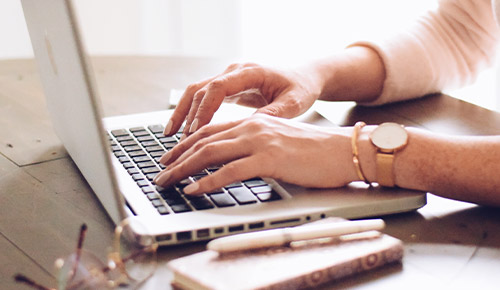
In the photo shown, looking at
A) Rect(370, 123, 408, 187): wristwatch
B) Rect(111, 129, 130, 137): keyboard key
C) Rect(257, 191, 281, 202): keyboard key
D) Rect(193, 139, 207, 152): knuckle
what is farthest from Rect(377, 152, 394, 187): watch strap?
Rect(111, 129, 130, 137): keyboard key

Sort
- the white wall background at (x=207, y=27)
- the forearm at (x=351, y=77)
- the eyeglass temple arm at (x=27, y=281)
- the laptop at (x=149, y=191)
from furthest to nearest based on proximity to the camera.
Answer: the white wall background at (x=207, y=27) < the forearm at (x=351, y=77) < the laptop at (x=149, y=191) < the eyeglass temple arm at (x=27, y=281)

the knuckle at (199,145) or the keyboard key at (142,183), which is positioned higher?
the knuckle at (199,145)

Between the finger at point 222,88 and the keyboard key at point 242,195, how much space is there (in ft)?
0.70

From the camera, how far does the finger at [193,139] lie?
1019mm

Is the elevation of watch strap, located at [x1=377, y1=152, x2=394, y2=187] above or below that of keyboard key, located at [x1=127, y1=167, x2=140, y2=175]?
above

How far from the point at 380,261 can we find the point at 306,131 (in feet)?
0.97

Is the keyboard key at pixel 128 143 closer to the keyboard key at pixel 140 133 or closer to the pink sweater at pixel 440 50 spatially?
the keyboard key at pixel 140 133

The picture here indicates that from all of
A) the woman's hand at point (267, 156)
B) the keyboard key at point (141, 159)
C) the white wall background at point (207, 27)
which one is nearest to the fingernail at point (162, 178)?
the woman's hand at point (267, 156)

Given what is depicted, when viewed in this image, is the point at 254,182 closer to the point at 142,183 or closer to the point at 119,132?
the point at 142,183

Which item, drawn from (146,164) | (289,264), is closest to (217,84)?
(146,164)

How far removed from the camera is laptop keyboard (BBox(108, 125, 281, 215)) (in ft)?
2.93

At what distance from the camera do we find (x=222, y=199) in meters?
0.91

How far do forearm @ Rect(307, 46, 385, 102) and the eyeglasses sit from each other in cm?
66

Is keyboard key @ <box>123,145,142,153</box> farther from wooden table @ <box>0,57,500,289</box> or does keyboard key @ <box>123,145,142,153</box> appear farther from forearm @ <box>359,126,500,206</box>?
forearm @ <box>359,126,500,206</box>
